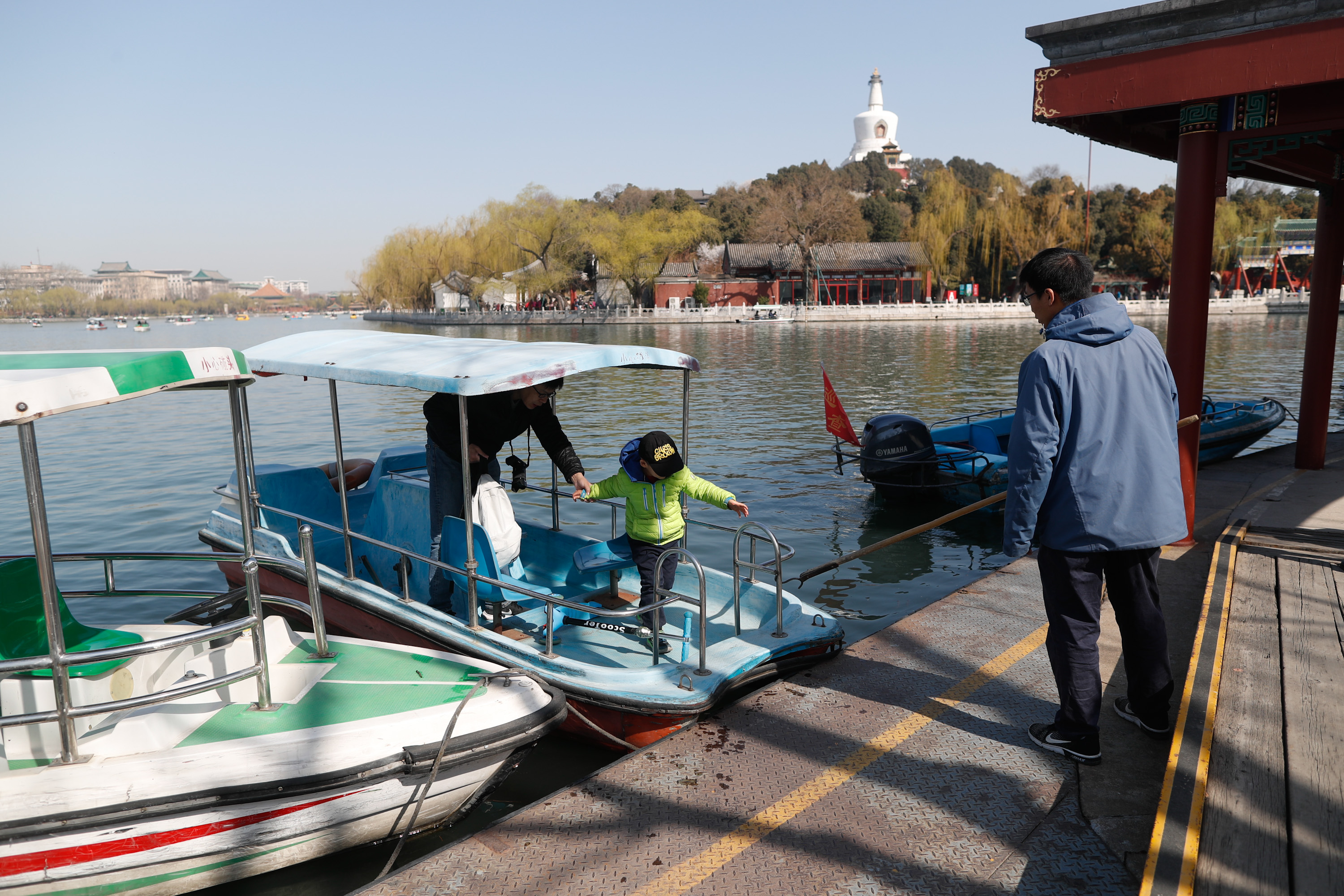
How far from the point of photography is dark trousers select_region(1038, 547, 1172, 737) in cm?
364

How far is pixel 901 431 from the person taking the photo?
492 inches

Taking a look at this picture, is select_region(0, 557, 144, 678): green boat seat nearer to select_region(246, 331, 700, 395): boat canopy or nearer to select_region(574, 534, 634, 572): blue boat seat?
select_region(246, 331, 700, 395): boat canopy

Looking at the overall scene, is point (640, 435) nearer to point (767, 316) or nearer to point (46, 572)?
point (46, 572)

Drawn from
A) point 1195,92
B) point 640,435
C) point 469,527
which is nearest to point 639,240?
point 640,435

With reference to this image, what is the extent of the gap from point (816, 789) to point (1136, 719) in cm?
168

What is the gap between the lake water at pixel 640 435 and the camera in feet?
31.2

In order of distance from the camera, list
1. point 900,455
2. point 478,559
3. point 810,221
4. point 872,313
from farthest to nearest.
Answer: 1. point 810,221
2. point 872,313
3. point 900,455
4. point 478,559

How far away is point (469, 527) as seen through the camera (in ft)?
17.7

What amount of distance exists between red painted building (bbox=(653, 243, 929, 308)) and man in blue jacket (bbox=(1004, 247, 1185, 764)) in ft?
232

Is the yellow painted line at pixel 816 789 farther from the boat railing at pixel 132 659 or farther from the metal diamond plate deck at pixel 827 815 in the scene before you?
the boat railing at pixel 132 659

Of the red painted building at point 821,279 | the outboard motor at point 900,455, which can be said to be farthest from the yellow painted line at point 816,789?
the red painted building at point 821,279

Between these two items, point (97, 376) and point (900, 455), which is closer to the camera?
point (97, 376)

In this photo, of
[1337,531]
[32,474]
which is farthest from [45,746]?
[1337,531]

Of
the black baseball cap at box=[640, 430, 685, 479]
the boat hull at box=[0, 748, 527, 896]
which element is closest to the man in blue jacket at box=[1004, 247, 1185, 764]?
the black baseball cap at box=[640, 430, 685, 479]
